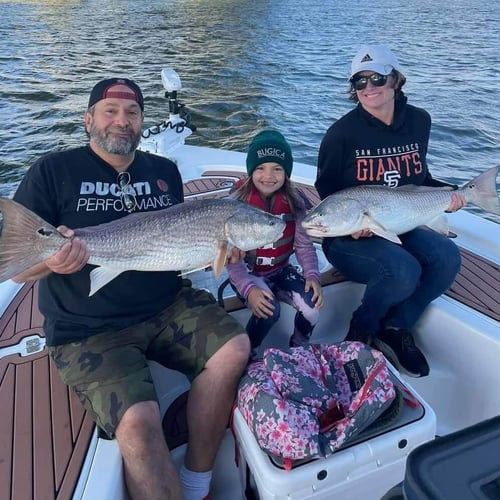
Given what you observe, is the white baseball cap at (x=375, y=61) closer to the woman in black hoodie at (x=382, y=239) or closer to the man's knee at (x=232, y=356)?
the woman in black hoodie at (x=382, y=239)

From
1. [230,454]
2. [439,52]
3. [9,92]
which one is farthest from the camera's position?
[439,52]

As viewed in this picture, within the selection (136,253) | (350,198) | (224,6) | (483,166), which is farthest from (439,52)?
(224,6)

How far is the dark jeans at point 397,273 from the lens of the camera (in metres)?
2.94

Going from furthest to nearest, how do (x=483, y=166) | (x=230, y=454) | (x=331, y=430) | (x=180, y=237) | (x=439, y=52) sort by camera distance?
1. (x=439, y=52)
2. (x=483, y=166)
3. (x=230, y=454)
4. (x=180, y=237)
5. (x=331, y=430)

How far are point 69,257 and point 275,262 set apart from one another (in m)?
1.34

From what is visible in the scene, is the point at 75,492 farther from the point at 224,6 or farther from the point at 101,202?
the point at 224,6

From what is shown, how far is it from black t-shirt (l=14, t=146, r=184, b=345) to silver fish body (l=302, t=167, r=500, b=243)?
987 mm

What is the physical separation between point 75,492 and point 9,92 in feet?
41.3

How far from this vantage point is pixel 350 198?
3006 millimetres

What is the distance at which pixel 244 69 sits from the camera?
16.0 m

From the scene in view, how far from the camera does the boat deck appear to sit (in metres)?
2.03

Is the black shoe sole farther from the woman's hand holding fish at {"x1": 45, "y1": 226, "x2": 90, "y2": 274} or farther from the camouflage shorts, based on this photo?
the woman's hand holding fish at {"x1": 45, "y1": 226, "x2": 90, "y2": 274}

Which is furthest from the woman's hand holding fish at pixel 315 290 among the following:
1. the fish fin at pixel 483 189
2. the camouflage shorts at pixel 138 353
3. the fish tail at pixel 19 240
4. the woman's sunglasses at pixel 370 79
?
the fish tail at pixel 19 240

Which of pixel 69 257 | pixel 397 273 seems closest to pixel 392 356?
pixel 397 273
